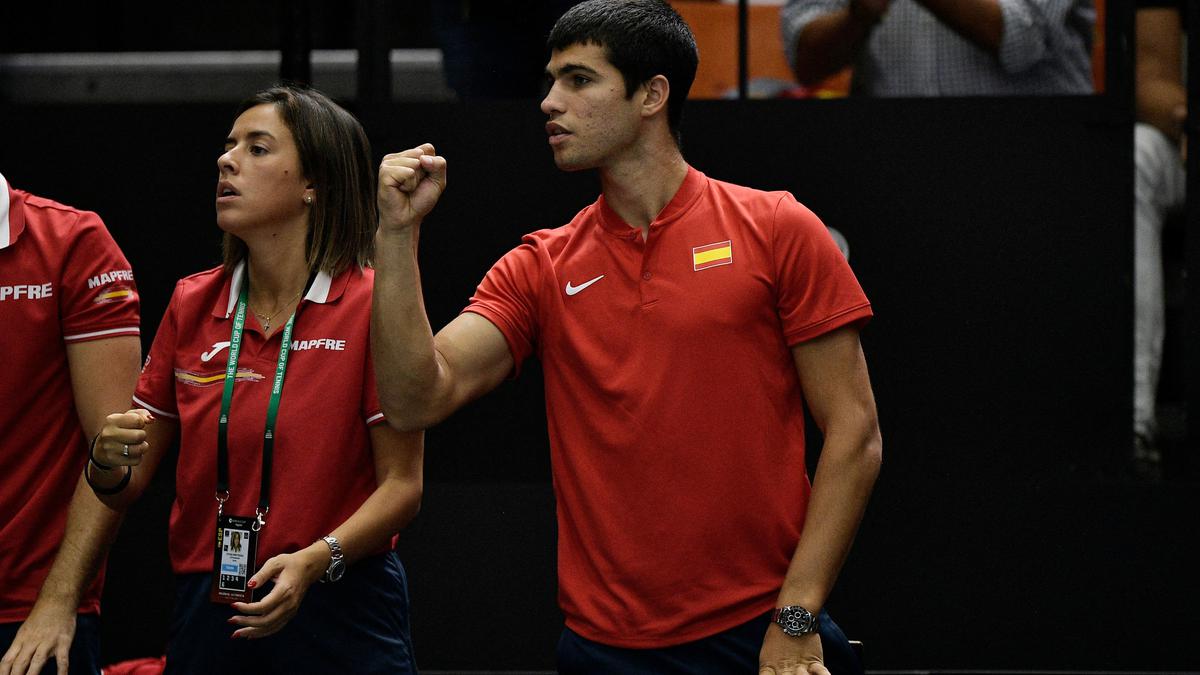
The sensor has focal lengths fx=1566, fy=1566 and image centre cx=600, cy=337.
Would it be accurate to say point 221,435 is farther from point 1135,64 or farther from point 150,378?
point 1135,64

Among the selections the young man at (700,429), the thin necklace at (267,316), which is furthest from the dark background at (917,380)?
the young man at (700,429)

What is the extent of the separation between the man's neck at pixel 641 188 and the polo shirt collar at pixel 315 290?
1.73 feet

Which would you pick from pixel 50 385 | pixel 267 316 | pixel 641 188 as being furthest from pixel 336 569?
pixel 641 188

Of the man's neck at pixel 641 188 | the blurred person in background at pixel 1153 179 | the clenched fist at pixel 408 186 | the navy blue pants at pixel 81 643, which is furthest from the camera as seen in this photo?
the blurred person in background at pixel 1153 179

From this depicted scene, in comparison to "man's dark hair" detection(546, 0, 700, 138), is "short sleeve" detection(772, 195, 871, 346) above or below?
below

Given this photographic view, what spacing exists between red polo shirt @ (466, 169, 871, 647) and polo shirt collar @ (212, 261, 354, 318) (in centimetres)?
47

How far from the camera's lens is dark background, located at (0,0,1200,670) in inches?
176

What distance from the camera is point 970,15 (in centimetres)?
470

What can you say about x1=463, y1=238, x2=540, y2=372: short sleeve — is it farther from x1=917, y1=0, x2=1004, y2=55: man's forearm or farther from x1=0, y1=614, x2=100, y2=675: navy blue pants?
x1=917, y1=0, x2=1004, y2=55: man's forearm

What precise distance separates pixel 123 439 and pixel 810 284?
1197 millimetres

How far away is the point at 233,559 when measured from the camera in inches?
108

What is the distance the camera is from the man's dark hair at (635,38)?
9.39 feet

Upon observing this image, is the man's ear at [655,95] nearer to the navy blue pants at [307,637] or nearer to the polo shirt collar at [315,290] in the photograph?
the polo shirt collar at [315,290]

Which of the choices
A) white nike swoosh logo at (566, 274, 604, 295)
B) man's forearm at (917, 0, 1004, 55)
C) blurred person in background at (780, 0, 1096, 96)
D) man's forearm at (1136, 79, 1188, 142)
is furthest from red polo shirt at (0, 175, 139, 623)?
man's forearm at (1136, 79, 1188, 142)
